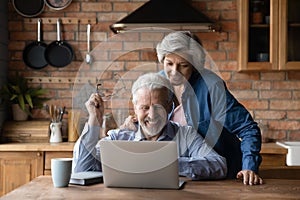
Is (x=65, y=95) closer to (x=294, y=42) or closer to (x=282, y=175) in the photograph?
(x=294, y=42)

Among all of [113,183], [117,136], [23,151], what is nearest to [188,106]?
[117,136]

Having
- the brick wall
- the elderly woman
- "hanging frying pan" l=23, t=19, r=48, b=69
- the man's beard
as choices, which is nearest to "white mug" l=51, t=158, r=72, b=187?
the man's beard

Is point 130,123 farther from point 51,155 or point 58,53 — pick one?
point 58,53

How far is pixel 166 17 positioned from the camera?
13.3 feet

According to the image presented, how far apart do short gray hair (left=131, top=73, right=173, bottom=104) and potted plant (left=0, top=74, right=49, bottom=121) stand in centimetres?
229

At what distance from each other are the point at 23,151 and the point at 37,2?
128 cm

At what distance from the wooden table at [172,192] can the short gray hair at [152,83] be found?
0.38 meters

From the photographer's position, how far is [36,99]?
14.6 feet

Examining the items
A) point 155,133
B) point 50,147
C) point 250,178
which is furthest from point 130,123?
point 50,147

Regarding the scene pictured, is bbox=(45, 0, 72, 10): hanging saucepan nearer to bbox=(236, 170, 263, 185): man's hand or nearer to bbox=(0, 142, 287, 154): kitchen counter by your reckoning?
bbox=(0, 142, 287, 154): kitchen counter

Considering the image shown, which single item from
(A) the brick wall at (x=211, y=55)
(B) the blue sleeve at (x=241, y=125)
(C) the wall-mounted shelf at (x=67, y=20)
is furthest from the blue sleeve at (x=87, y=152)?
(C) the wall-mounted shelf at (x=67, y=20)

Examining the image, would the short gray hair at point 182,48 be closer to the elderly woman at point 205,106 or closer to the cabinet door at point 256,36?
the elderly woman at point 205,106

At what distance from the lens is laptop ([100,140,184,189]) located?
1.96 metres

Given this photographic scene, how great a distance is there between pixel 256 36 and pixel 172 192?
8.30 feet
